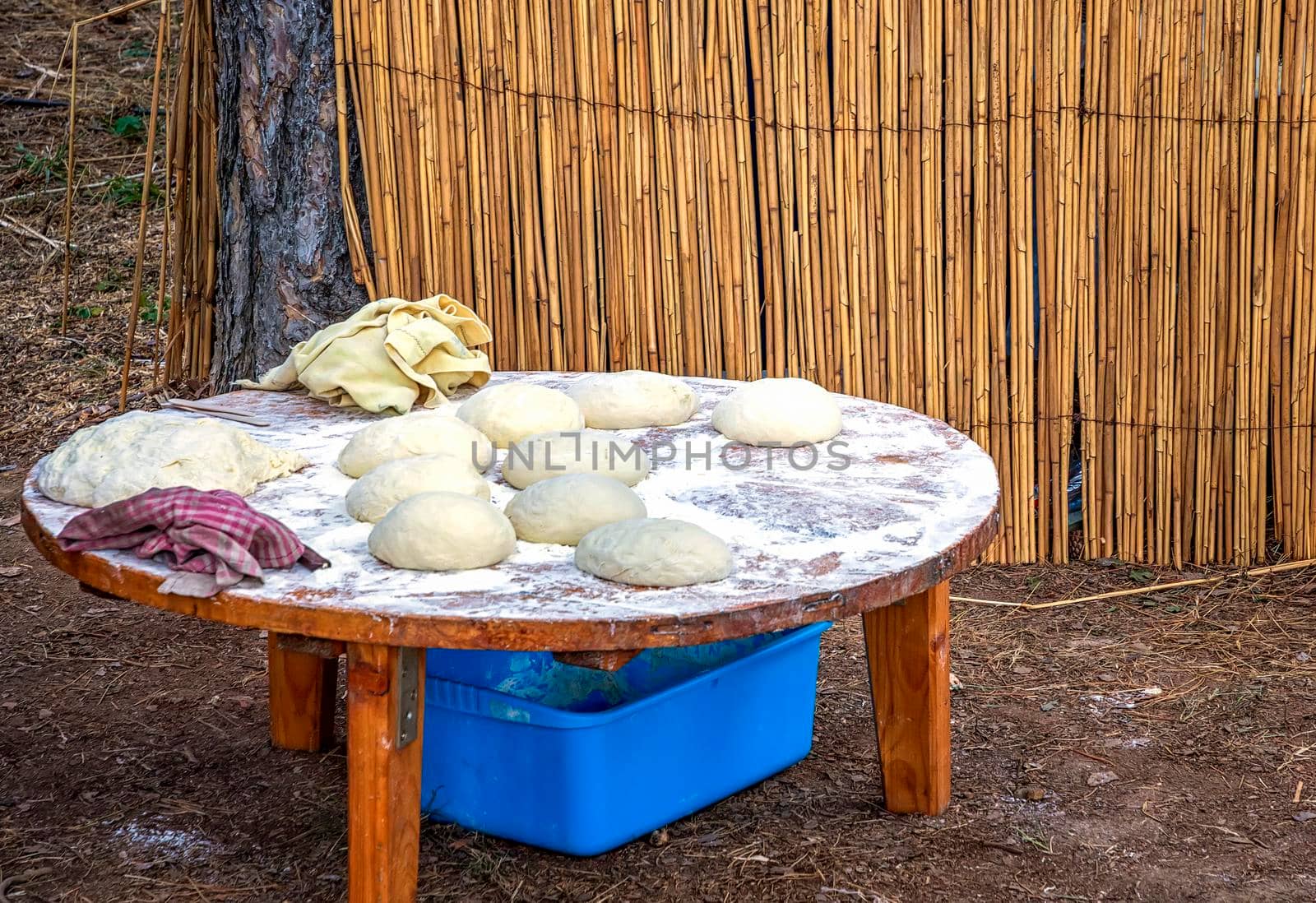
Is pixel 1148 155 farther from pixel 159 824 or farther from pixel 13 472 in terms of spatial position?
pixel 13 472

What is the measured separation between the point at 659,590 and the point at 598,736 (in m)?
0.51

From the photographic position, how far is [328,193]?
3346 mm

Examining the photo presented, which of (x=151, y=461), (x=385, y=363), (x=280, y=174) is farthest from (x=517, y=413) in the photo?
(x=280, y=174)

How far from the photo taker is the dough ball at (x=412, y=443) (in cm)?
210

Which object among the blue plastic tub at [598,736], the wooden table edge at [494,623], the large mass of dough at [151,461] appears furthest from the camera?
the blue plastic tub at [598,736]

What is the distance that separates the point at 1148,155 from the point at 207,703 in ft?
8.91

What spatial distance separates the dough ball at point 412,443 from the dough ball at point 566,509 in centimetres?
33

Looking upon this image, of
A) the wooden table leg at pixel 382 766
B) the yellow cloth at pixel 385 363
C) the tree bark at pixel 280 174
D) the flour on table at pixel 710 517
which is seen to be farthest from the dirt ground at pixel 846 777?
the tree bark at pixel 280 174

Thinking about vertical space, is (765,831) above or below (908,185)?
below

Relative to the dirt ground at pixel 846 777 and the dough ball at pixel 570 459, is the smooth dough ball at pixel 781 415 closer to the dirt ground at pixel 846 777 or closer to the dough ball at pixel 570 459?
the dough ball at pixel 570 459

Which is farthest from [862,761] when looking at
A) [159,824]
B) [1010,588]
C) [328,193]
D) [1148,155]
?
[328,193]

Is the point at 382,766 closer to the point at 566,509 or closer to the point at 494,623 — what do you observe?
the point at 494,623

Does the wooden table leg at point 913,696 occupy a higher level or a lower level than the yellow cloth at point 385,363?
lower

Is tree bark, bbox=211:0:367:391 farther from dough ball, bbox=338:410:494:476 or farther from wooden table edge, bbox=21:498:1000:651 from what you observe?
wooden table edge, bbox=21:498:1000:651
